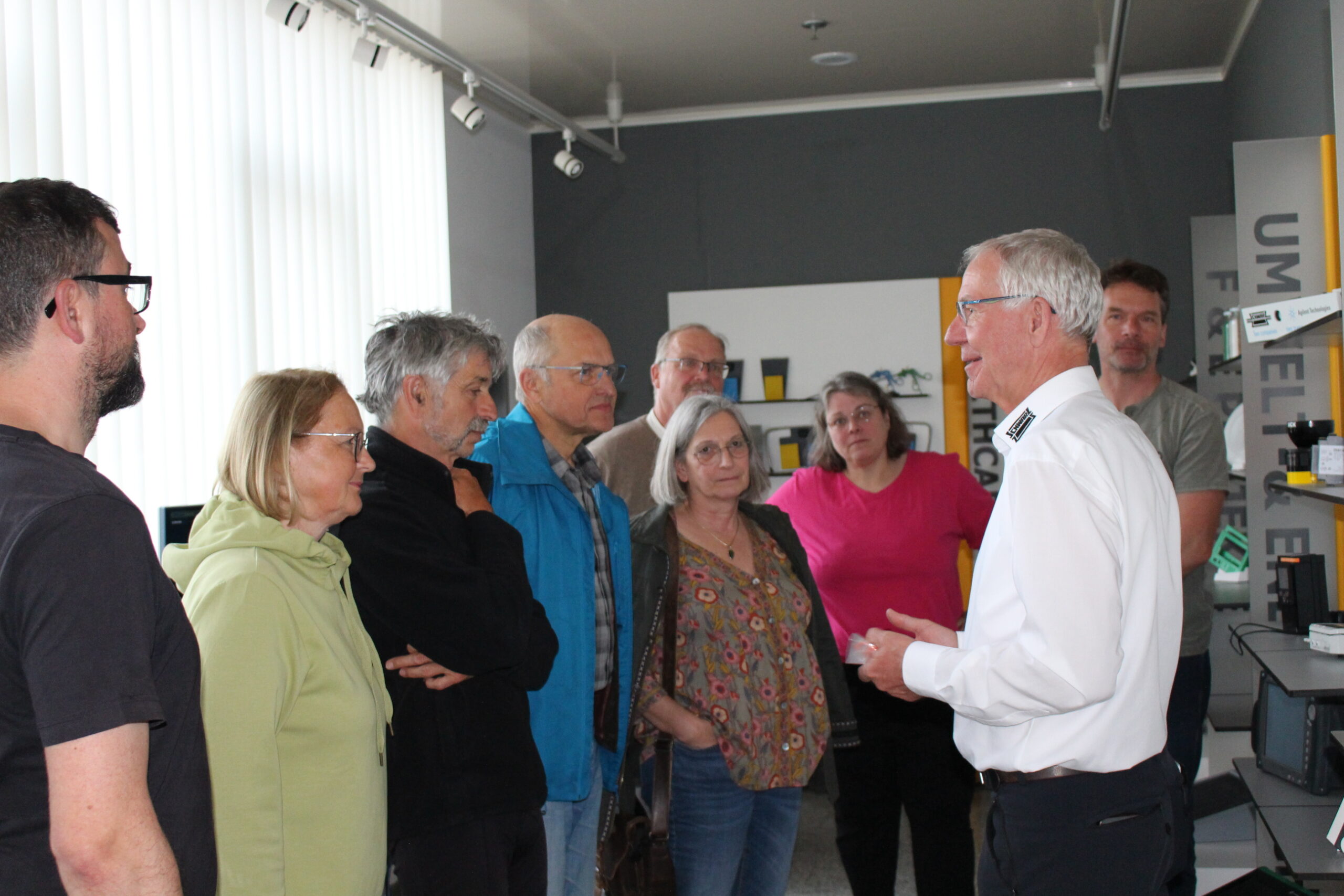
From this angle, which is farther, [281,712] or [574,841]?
[574,841]

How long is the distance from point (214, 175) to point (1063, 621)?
3.27 m

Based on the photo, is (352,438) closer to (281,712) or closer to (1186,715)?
(281,712)

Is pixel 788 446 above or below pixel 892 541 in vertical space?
above

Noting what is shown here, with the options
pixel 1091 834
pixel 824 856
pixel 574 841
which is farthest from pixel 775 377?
pixel 1091 834

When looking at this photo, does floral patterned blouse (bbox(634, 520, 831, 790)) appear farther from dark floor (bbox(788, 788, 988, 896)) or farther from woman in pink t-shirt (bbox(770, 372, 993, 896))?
dark floor (bbox(788, 788, 988, 896))

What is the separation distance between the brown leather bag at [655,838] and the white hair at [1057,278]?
43.3 inches

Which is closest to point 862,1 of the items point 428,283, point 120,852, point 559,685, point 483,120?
point 483,120

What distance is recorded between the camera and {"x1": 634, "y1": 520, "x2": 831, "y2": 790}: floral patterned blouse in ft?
8.10

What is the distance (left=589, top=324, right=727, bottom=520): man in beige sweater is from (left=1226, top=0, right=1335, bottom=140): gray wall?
7.65 feet

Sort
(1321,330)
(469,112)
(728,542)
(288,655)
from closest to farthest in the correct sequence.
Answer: (288,655) < (728,542) < (1321,330) < (469,112)

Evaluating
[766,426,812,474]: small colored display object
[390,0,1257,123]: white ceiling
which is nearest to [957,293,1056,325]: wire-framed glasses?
[390,0,1257,123]: white ceiling

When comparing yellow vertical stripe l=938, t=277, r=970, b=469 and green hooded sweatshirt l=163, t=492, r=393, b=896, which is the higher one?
yellow vertical stripe l=938, t=277, r=970, b=469

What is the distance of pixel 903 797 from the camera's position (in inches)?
121

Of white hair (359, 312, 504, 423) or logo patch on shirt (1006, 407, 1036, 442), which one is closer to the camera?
logo patch on shirt (1006, 407, 1036, 442)
